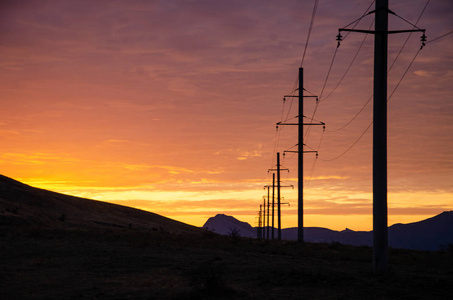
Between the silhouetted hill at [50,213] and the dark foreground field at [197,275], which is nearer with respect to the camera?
the dark foreground field at [197,275]

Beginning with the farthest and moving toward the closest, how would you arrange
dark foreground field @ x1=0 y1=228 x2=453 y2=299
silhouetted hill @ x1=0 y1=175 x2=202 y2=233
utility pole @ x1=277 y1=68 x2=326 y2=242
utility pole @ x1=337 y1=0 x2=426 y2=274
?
1. silhouetted hill @ x1=0 y1=175 x2=202 y2=233
2. utility pole @ x1=277 y1=68 x2=326 y2=242
3. utility pole @ x1=337 y1=0 x2=426 y2=274
4. dark foreground field @ x1=0 y1=228 x2=453 y2=299

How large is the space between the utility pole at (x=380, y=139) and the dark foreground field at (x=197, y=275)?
106 centimetres

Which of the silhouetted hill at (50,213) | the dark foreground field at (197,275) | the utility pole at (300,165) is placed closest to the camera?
the dark foreground field at (197,275)

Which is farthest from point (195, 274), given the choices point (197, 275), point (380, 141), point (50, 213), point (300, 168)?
point (50, 213)

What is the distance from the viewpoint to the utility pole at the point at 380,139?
64.5 feet

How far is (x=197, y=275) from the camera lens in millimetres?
18391

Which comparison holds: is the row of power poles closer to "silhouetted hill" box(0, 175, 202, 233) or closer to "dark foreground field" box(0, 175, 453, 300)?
"dark foreground field" box(0, 175, 453, 300)

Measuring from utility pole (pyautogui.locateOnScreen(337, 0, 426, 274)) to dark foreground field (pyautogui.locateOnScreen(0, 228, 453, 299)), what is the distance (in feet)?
3.48

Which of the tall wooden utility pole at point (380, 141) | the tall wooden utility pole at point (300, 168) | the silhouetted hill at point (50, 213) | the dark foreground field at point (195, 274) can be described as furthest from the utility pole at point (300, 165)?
the silhouetted hill at point (50, 213)

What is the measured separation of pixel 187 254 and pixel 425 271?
1251cm

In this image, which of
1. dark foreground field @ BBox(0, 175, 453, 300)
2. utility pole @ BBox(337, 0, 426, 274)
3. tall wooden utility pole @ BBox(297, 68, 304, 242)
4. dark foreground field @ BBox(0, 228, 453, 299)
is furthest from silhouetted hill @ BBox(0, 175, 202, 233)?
utility pole @ BBox(337, 0, 426, 274)

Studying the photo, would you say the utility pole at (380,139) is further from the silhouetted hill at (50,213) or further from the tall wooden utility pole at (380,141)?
the silhouetted hill at (50,213)

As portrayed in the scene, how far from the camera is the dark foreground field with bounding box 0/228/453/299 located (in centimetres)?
1673

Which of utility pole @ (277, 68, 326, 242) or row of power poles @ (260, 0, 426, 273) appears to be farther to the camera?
utility pole @ (277, 68, 326, 242)
